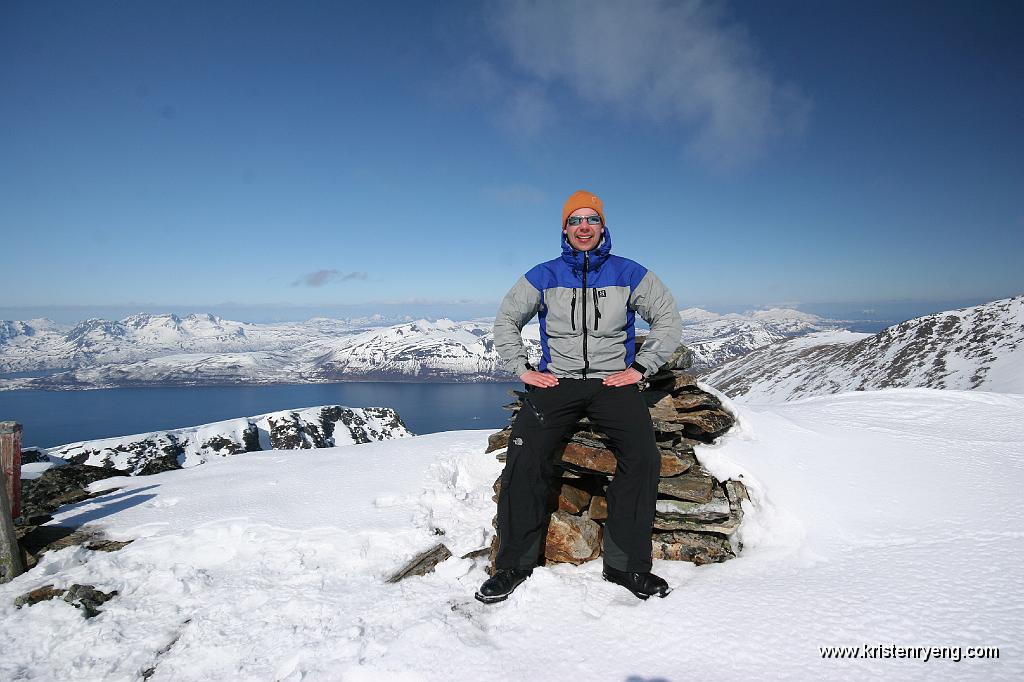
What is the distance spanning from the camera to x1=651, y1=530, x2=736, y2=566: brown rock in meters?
4.81

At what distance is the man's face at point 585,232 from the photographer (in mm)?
4859

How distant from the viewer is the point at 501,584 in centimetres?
423

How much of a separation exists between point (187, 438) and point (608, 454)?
188 feet

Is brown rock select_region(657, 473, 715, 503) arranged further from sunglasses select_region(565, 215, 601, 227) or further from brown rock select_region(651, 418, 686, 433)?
sunglasses select_region(565, 215, 601, 227)

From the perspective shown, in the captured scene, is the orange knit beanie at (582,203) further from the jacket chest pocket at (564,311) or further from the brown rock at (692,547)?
the brown rock at (692,547)

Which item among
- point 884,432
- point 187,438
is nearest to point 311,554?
point 884,432

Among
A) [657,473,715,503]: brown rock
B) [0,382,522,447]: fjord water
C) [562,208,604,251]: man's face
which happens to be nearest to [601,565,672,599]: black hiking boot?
[657,473,715,503]: brown rock

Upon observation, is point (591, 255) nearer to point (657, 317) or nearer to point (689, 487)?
point (657, 317)

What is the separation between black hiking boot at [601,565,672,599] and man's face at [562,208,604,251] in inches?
131

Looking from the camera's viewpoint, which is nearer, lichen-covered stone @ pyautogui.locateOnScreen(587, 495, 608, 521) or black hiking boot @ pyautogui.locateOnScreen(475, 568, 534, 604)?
black hiking boot @ pyautogui.locateOnScreen(475, 568, 534, 604)

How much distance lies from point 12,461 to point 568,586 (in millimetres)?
7851

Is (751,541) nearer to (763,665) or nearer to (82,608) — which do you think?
(763,665)

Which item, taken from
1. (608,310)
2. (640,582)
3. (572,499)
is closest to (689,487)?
(572,499)

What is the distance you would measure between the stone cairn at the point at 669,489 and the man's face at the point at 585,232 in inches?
88.0
